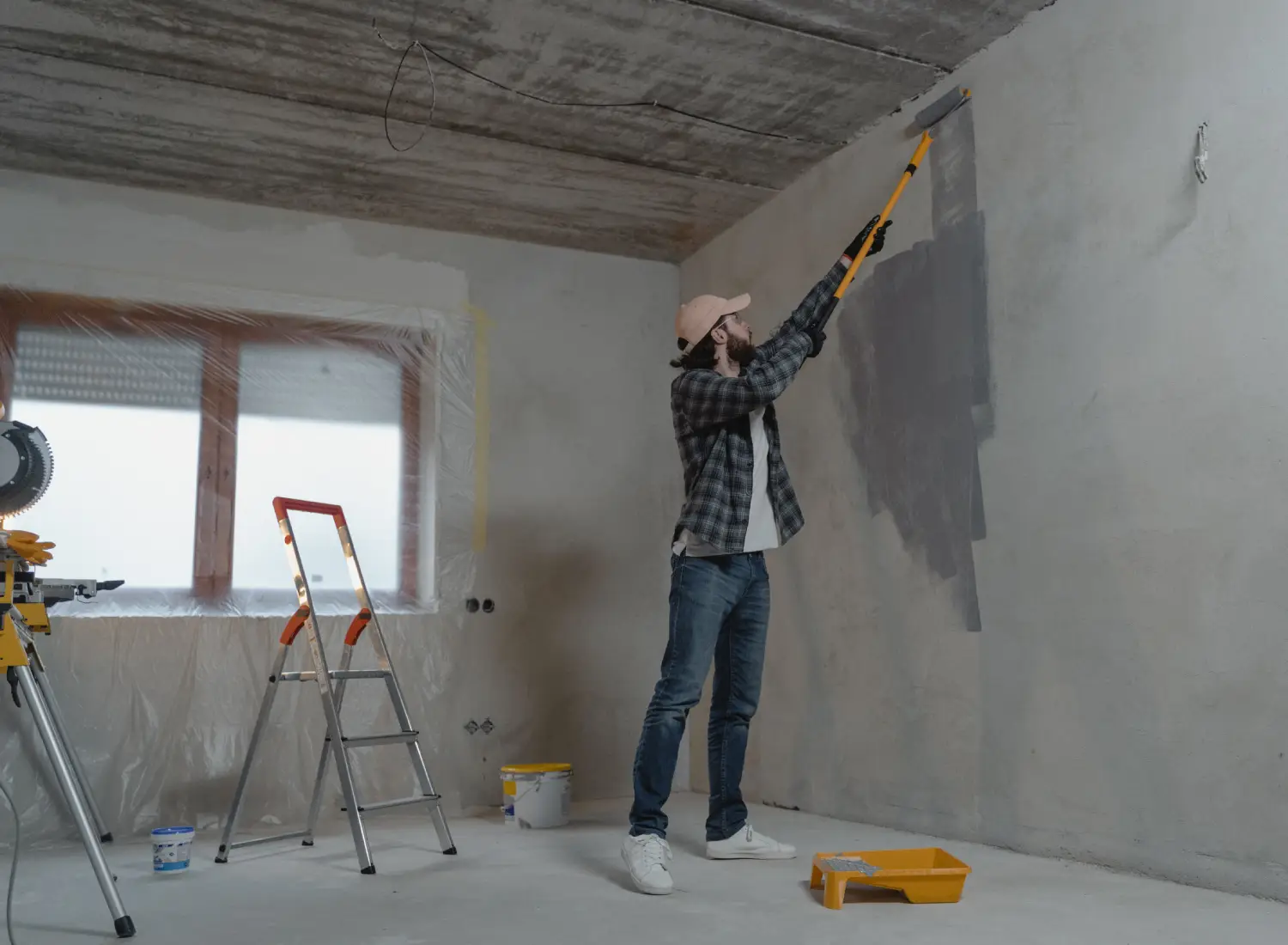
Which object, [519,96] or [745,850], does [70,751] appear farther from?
[519,96]

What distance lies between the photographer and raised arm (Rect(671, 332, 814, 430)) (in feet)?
8.04

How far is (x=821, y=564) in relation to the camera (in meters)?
3.44

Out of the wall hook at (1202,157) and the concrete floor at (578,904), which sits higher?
the wall hook at (1202,157)

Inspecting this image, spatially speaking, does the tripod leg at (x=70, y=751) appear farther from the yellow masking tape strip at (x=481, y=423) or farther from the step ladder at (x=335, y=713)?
the yellow masking tape strip at (x=481, y=423)

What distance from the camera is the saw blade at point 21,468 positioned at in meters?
2.57

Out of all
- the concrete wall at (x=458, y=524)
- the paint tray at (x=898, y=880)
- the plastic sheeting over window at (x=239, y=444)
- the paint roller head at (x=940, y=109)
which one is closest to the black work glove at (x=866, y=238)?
the paint roller head at (x=940, y=109)

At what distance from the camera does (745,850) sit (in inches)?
102

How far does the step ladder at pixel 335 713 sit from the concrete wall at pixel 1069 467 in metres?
1.33

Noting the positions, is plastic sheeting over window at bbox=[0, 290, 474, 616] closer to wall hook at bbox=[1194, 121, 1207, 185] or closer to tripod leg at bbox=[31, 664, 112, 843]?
tripod leg at bbox=[31, 664, 112, 843]

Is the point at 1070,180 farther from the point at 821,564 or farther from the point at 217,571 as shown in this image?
the point at 217,571

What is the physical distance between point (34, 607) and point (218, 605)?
69cm

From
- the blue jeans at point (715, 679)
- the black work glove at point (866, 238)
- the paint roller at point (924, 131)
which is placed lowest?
the blue jeans at point (715, 679)

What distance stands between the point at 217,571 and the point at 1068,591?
8.87 feet

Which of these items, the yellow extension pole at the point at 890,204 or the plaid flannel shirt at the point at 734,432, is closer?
the plaid flannel shirt at the point at 734,432
